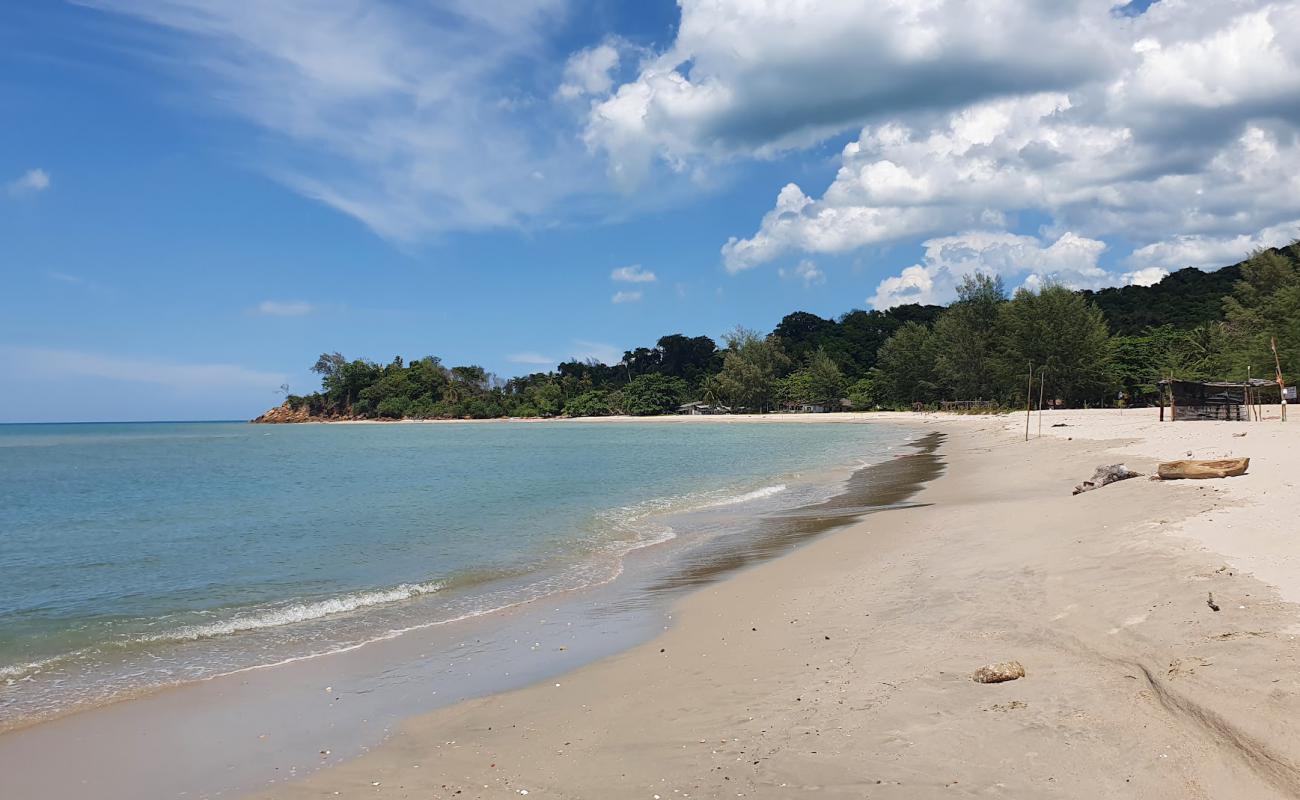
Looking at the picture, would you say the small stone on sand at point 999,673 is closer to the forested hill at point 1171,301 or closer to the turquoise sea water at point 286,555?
the turquoise sea water at point 286,555

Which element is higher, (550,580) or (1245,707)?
(1245,707)

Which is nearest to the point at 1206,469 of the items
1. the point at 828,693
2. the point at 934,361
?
the point at 828,693

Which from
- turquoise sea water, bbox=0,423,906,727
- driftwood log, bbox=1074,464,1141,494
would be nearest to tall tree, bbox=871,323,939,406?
turquoise sea water, bbox=0,423,906,727

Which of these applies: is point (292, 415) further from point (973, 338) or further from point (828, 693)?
point (828, 693)

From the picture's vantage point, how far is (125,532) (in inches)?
712

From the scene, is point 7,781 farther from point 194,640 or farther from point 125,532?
point 125,532

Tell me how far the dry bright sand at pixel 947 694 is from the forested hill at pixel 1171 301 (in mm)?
100134

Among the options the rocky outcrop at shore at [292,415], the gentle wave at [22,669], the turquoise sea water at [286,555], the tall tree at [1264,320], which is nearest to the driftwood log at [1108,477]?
the turquoise sea water at [286,555]

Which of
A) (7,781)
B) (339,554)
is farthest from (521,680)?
(339,554)

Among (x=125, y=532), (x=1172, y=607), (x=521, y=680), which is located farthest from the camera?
(x=125, y=532)

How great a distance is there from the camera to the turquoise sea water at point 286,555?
28.1ft

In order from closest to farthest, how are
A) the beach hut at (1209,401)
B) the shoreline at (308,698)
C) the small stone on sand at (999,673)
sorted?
the small stone on sand at (999,673), the shoreline at (308,698), the beach hut at (1209,401)

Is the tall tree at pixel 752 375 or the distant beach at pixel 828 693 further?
the tall tree at pixel 752 375

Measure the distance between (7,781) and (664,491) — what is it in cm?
1940
